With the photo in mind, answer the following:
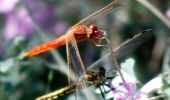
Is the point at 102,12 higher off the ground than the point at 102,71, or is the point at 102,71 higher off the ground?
the point at 102,12

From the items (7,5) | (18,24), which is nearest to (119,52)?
(7,5)

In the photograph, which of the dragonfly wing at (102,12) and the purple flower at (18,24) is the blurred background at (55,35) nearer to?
the purple flower at (18,24)

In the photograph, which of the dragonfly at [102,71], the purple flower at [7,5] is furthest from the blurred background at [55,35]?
the dragonfly at [102,71]

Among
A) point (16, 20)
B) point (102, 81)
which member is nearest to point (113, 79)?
point (102, 81)

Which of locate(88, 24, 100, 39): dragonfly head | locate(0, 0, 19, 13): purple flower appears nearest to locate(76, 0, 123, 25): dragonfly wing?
locate(88, 24, 100, 39): dragonfly head

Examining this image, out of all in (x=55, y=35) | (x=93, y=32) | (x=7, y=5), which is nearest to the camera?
(x=93, y=32)

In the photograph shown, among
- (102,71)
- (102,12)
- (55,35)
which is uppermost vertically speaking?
(55,35)

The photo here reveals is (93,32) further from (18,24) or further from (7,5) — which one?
(18,24)

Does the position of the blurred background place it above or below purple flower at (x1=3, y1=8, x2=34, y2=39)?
below

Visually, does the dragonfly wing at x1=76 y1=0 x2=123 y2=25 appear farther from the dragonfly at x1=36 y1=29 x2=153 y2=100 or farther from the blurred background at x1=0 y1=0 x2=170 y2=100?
the blurred background at x1=0 y1=0 x2=170 y2=100
